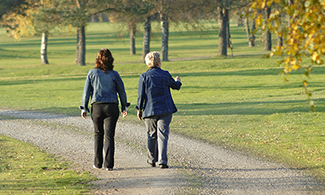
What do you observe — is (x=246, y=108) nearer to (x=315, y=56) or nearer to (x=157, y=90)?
(x=157, y=90)

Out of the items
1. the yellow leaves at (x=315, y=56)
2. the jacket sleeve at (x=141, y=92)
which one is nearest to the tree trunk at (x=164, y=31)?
the jacket sleeve at (x=141, y=92)

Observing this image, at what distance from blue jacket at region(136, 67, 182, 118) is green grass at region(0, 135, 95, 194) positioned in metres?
1.58

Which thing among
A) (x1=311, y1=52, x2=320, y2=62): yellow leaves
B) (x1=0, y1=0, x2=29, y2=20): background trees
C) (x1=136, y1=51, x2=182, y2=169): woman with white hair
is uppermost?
(x1=0, y1=0, x2=29, y2=20): background trees

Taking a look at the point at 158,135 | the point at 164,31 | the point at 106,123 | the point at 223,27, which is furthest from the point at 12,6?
the point at 158,135

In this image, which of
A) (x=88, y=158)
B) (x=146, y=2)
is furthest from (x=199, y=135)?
(x=146, y=2)

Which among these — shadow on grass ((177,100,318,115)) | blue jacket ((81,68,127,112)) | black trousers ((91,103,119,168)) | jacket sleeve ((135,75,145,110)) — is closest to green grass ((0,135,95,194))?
black trousers ((91,103,119,168))

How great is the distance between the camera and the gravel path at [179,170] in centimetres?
597

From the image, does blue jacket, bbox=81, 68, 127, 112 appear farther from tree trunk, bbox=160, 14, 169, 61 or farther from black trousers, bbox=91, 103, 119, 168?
tree trunk, bbox=160, 14, 169, 61

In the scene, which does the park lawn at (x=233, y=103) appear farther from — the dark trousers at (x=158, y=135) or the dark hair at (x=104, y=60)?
the dark hair at (x=104, y=60)

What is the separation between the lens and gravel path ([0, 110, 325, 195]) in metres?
5.97

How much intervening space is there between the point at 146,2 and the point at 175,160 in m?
25.0

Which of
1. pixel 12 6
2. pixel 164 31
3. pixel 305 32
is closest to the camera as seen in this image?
pixel 305 32

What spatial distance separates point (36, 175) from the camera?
6.68 metres

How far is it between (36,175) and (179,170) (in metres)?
2.50
